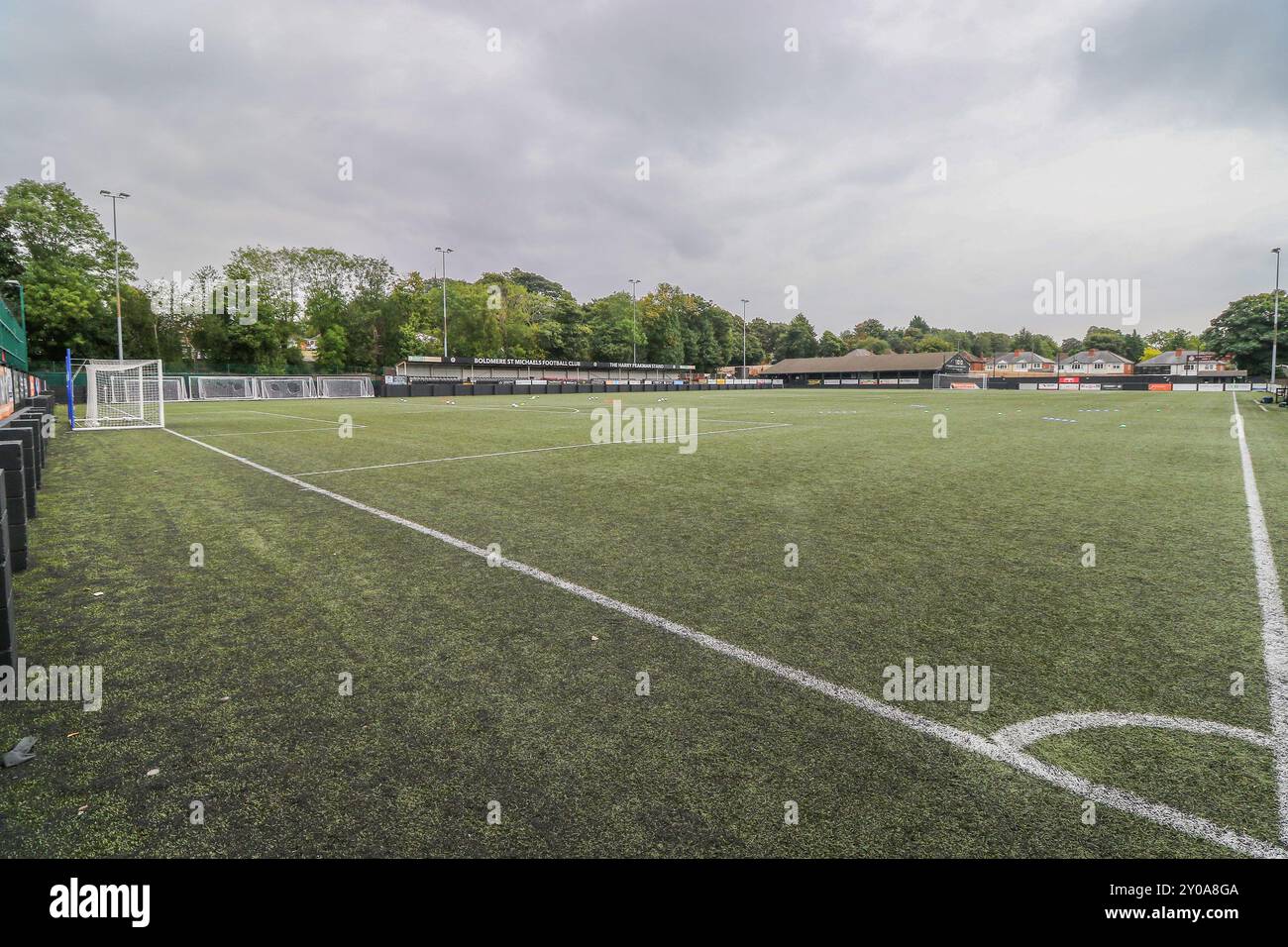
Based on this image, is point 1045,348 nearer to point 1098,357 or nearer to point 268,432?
point 1098,357

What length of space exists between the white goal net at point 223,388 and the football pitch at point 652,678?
4071 cm

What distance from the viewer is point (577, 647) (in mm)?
3498

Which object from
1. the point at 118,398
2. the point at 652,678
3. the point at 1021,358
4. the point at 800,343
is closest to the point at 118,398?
the point at 118,398

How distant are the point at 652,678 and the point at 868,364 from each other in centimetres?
10700

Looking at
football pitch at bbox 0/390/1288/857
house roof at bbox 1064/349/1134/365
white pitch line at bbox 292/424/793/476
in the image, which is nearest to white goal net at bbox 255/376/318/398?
white pitch line at bbox 292/424/793/476

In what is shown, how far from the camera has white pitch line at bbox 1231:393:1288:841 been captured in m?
2.34

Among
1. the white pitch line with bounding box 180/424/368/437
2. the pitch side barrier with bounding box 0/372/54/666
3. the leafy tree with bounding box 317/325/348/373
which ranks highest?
the leafy tree with bounding box 317/325/348/373

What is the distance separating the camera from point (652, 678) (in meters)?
3.14

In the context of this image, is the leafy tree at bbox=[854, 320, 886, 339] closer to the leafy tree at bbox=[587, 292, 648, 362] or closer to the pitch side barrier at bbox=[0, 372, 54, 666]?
the leafy tree at bbox=[587, 292, 648, 362]

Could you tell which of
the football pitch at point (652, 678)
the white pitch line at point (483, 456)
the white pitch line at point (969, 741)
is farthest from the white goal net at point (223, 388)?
the white pitch line at point (969, 741)

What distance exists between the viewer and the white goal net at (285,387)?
4419 centimetres

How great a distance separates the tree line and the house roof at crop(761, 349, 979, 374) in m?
10.8
